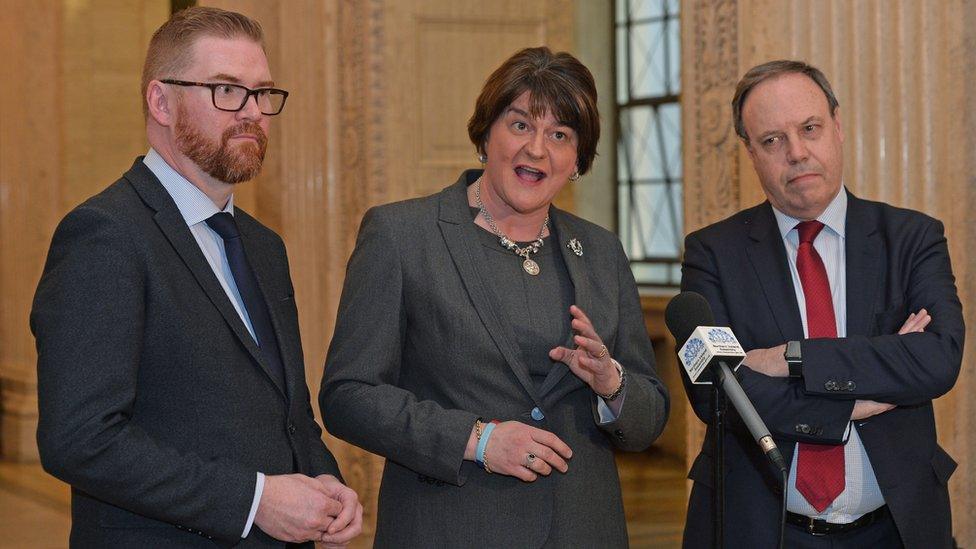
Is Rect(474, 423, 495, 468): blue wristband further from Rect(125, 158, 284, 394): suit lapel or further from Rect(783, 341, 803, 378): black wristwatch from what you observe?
Rect(783, 341, 803, 378): black wristwatch

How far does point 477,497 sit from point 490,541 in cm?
11

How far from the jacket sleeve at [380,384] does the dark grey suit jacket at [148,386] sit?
0.18 metres

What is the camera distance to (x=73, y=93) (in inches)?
428

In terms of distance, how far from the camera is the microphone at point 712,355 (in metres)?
2.17

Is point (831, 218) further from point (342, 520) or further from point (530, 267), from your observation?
point (342, 520)

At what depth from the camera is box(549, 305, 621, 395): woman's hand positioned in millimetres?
2691

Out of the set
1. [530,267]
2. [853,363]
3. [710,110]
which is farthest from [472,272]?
[710,110]

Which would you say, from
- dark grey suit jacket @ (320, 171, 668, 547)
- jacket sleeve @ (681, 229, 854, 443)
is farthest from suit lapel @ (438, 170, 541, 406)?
jacket sleeve @ (681, 229, 854, 443)

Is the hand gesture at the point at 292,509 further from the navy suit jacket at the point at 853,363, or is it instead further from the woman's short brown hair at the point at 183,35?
the navy suit jacket at the point at 853,363

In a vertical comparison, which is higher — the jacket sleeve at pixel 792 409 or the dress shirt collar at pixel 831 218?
the dress shirt collar at pixel 831 218

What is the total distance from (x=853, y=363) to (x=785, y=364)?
164mm

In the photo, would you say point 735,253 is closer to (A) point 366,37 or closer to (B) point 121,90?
(A) point 366,37

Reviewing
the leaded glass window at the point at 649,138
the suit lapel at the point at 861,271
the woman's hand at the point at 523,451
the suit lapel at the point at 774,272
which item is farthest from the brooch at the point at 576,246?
the leaded glass window at the point at 649,138

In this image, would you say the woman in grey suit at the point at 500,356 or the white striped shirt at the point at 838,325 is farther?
the white striped shirt at the point at 838,325
